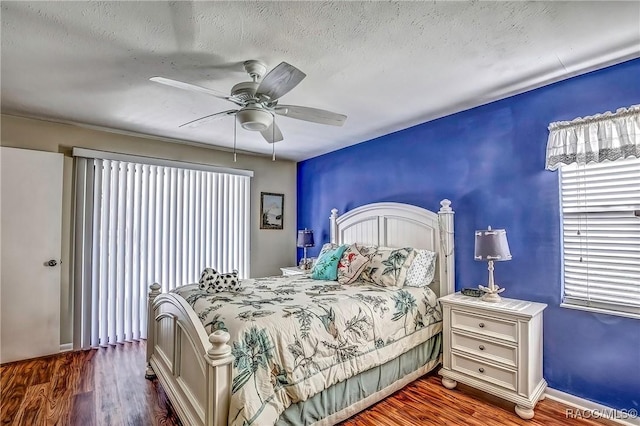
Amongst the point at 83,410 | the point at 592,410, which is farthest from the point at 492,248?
the point at 83,410

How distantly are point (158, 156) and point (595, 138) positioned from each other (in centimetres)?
429

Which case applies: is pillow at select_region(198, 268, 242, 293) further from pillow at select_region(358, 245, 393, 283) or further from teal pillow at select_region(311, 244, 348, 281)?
pillow at select_region(358, 245, 393, 283)

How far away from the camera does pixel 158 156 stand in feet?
13.1

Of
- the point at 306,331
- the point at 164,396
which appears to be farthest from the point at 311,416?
the point at 164,396

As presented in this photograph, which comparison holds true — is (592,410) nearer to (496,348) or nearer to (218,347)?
(496,348)

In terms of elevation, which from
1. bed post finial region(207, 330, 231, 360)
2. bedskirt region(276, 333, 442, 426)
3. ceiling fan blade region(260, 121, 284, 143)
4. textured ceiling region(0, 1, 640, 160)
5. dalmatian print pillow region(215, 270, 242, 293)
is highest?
textured ceiling region(0, 1, 640, 160)

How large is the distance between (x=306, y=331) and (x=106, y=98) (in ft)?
8.43

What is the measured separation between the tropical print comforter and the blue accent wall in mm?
827

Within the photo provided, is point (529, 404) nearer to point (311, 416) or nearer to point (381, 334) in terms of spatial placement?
point (381, 334)

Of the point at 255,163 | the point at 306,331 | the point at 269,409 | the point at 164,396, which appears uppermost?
the point at 255,163

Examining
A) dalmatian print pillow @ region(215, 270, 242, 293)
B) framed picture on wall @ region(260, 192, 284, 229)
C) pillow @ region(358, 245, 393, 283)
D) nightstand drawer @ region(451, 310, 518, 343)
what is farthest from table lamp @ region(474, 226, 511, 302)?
framed picture on wall @ region(260, 192, 284, 229)

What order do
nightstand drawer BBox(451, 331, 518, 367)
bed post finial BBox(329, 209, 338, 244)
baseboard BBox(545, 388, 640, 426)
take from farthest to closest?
1. bed post finial BBox(329, 209, 338, 244)
2. nightstand drawer BBox(451, 331, 518, 367)
3. baseboard BBox(545, 388, 640, 426)

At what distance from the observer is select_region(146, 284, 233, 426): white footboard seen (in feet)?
5.29

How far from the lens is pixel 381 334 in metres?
2.43
